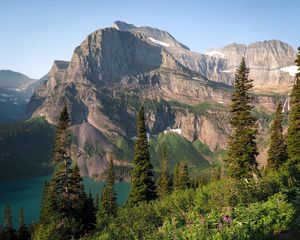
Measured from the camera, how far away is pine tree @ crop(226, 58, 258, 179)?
4650cm

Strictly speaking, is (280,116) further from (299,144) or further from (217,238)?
(217,238)

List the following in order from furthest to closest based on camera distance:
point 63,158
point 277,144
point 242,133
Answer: point 277,144, point 63,158, point 242,133

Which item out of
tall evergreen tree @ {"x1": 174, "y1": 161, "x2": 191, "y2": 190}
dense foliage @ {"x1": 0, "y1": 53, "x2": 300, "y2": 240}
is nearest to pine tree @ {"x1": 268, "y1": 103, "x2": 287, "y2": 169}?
dense foliage @ {"x1": 0, "y1": 53, "x2": 300, "y2": 240}

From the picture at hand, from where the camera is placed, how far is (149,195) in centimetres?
6562

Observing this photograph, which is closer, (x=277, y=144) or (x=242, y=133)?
(x=242, y=133)

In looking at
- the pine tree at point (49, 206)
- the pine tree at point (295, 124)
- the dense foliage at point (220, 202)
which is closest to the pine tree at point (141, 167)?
the dense foliage at point (220, 202)

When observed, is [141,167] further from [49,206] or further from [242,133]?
[49,206]

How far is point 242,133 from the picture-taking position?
47281 millimetres

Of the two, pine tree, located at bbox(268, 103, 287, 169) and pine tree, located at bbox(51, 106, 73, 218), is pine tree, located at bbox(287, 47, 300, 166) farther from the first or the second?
pine tree, located at bbox(51, 106, 73, 218)

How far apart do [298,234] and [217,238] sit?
5.15m

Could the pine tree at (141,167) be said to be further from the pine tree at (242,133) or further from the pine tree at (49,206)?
the pine tree at (242,133)

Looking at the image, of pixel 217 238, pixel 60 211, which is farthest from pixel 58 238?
pixel 217 238

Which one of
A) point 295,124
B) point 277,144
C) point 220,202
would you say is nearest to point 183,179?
point 277,144

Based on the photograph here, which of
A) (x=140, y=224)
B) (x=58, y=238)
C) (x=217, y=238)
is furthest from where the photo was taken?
(x=58, y=238)
